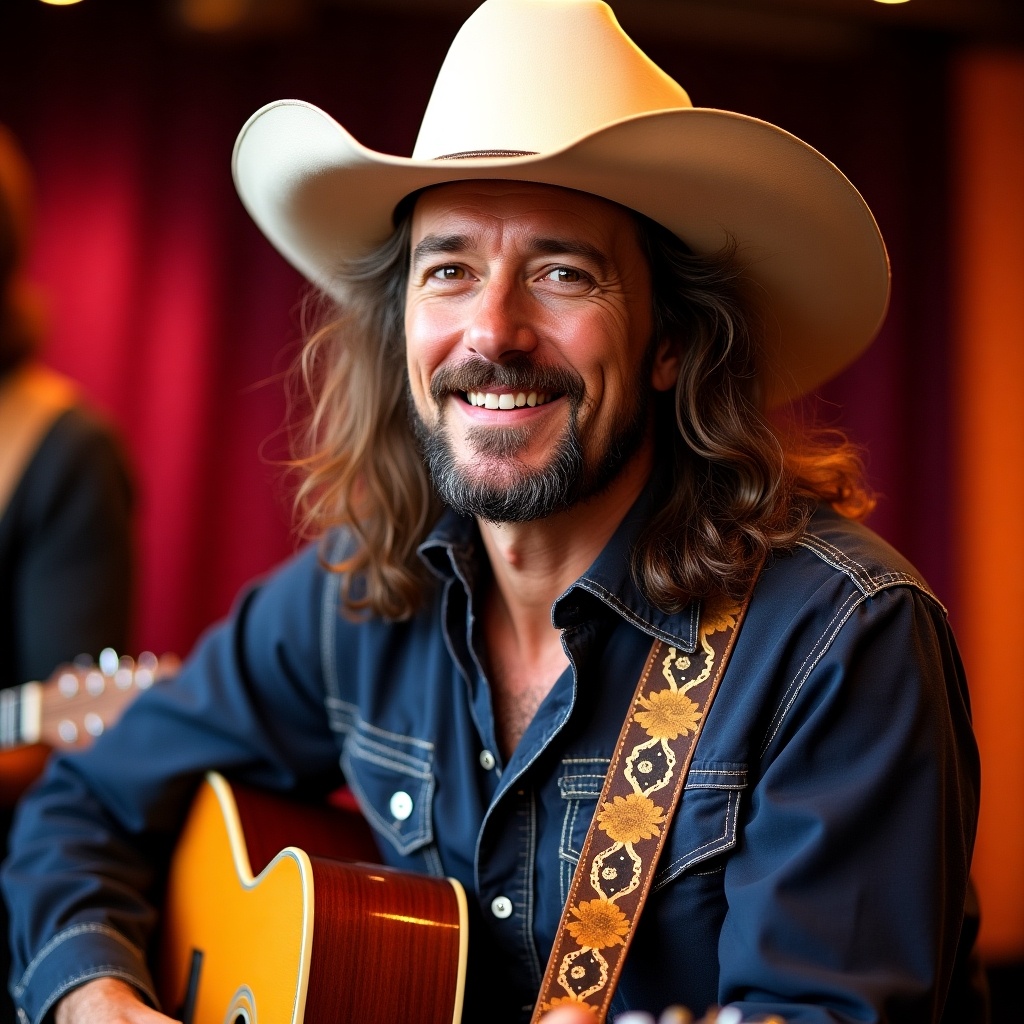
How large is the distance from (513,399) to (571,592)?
26cm

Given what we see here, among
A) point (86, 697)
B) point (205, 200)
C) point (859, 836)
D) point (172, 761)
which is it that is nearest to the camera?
point (859, 836)

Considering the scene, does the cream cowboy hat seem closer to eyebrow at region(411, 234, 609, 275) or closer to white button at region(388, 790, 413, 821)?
eyebrow at region(411, 234, 609, 275)

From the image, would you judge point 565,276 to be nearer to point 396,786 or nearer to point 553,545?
point 553,545

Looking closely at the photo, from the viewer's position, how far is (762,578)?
151cm

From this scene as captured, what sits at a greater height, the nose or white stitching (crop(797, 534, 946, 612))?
the nose

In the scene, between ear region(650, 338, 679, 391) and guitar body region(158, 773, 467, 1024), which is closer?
guitar body region(158, 773, 467, 1024)

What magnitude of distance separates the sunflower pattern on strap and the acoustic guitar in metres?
0.92

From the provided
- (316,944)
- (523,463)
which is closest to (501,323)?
(523,463)

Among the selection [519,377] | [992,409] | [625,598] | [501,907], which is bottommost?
[501,907]

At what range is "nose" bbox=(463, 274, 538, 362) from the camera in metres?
1.55

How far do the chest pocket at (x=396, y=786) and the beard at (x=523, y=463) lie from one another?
14.3 inches

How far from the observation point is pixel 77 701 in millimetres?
2143

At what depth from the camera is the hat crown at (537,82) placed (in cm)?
156

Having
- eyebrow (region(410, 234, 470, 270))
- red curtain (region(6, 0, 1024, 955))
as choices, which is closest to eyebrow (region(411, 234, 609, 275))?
eyebrow (region(410, 234, 470, 270))
